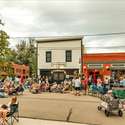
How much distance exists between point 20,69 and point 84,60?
16.4 m

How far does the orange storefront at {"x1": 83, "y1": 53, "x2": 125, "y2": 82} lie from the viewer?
137 feet

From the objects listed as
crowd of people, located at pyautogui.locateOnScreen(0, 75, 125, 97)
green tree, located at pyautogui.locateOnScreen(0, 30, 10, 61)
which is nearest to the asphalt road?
crowd of people, located at pyautogui.locateOnScreen(0, 75, 125, 97)

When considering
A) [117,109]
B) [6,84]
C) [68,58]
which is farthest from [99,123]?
[68,58]

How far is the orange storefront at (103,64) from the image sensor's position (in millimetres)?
41625

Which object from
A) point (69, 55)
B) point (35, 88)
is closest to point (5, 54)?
point (35, 88)

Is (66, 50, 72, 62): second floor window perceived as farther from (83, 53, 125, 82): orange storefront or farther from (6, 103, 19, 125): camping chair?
(6, 103, 19, 125): camping chair

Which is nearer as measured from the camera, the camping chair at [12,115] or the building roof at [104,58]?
the camping chair at [12,115]

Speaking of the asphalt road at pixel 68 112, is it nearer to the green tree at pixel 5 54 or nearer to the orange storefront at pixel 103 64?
the green tree at pixel 5 54

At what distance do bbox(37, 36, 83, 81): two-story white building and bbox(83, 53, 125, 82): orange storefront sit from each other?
148cm

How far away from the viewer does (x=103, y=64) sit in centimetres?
4281

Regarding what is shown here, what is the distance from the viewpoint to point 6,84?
29.8 meters

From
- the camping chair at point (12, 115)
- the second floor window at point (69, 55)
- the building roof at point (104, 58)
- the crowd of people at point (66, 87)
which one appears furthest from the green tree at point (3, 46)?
the building roof at point (104, 58)

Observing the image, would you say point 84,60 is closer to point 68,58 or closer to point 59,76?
point 68,58

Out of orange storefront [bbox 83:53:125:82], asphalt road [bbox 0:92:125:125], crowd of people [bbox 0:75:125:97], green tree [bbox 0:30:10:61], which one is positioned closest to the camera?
green tree [bbox 0:30:10:61]
